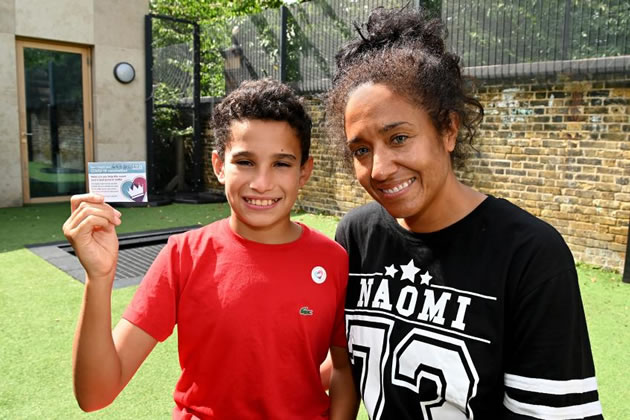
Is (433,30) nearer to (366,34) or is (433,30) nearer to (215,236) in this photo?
(366,34)

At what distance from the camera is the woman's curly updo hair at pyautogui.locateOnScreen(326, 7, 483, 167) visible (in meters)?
1.43

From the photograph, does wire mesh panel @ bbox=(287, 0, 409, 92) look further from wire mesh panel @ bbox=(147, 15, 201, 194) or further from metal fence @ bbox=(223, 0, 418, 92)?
wire mesh panel @ bbox=(147, 15, 201, 194)

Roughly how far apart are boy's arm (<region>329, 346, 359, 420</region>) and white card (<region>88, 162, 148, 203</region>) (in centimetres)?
79

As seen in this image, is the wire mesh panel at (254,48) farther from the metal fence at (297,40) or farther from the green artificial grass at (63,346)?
the green artificial grass at (63,346)

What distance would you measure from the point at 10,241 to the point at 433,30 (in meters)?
6.21

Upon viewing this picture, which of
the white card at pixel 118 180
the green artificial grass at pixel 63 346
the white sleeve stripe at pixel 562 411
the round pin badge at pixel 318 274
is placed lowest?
the green artificial grass at pixel 63 346

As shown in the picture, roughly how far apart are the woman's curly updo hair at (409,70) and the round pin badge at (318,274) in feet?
1.21

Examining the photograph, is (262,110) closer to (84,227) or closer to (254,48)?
(84,227)

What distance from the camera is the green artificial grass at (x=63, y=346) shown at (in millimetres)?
2600

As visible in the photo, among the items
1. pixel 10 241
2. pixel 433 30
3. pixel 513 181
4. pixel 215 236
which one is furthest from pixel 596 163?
pixel 10 241

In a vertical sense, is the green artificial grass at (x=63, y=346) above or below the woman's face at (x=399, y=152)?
below

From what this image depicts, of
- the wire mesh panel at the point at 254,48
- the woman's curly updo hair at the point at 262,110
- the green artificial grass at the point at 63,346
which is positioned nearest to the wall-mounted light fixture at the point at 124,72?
the wire mesh panel at the point at 254,48

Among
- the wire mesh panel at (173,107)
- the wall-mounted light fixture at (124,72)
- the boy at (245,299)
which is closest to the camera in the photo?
the boy at (245,299)

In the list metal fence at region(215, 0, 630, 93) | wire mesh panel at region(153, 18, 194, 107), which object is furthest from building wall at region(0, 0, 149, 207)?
metal fence at region(215, 0, 630, 93)
